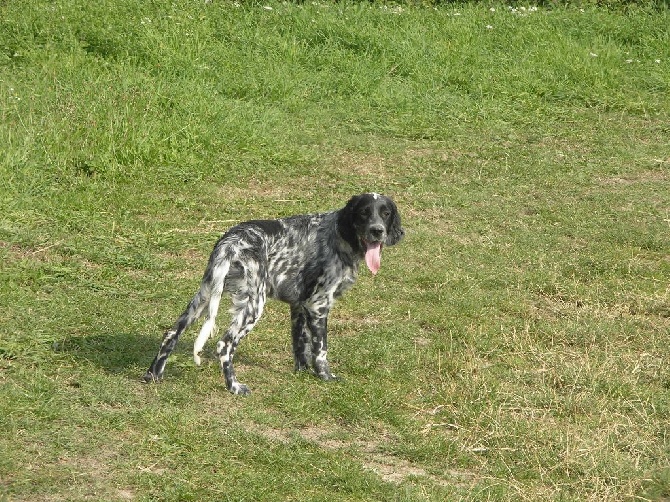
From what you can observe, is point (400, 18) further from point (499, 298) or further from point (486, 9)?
point (499, 298)

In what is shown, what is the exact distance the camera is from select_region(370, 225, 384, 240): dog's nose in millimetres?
8312

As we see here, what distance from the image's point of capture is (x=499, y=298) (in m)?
9.81

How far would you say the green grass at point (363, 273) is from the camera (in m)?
6.87

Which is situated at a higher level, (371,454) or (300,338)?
(300,338)

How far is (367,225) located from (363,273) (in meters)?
2.05

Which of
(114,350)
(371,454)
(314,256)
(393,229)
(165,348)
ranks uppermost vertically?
(393,229)

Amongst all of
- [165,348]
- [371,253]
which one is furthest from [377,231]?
[165,348]

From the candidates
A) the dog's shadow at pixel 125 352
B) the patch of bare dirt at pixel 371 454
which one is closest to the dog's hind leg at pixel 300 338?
the dog's shadow at pixel 125 352

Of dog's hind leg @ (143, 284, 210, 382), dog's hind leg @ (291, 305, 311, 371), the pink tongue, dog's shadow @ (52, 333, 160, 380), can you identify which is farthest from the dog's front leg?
dog's shadow @ (52, 333, 160, 380)

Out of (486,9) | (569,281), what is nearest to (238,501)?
(569,281)

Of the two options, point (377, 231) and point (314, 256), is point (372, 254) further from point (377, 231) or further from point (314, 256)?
point (314, 256)

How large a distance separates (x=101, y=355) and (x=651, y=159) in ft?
26.3

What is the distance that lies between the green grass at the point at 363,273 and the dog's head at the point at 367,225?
72cm

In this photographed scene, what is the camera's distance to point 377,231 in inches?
328
